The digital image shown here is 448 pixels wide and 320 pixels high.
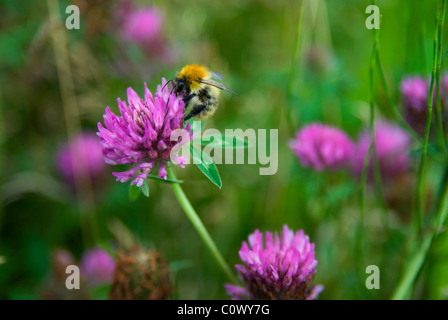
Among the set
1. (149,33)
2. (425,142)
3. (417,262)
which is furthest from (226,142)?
(149,33)

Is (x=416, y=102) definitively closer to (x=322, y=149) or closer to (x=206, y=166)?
(x=322, y=149)

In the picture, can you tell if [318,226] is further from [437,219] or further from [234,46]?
[234,46]

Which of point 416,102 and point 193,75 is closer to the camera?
point 193,75

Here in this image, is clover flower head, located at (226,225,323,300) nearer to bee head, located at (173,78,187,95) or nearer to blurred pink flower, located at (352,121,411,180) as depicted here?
bee head, located at (173,78,187,95)

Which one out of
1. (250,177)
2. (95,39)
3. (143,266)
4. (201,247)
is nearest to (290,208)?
(250,177)

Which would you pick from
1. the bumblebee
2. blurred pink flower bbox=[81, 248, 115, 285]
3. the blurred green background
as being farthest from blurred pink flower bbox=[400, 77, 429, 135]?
blurred pink flower bbox=[81, 248, 115, 285]
